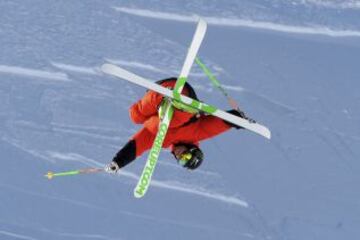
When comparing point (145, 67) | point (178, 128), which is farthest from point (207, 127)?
point (145, 67)

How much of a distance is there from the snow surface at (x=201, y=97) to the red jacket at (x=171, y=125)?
56.8 inches

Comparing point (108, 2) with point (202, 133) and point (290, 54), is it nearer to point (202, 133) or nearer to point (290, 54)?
point (290, 54)

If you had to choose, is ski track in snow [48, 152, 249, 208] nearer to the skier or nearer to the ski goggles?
the skier

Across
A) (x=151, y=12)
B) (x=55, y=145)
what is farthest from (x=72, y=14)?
(x=55, y=145)

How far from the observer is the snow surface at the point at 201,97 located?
6.20 metres

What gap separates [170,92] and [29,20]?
94.4 inches

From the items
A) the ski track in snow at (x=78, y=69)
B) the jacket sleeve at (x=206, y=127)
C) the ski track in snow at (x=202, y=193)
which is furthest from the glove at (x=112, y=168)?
the ski track in snow at (x=78, y=69)

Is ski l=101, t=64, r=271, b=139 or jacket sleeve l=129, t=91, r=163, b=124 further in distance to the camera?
jacket sleeve l=129, t=91, r=163, b=124

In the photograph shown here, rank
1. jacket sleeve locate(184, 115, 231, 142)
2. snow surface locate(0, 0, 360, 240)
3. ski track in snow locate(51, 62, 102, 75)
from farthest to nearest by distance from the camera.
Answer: ski track in snow locate(51, 62, 102, 75)
snow surface locate(0, 0, 360, 240)
jacket sleeve locate(184, 115, 231, 142)

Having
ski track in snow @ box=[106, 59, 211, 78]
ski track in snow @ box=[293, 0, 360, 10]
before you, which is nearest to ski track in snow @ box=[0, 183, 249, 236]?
ski track in snow @ box=[106, 59, 211, 78]

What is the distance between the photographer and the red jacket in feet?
15.4

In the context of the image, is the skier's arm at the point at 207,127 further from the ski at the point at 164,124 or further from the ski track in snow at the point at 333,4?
the ski track in snow at the point at 333,4

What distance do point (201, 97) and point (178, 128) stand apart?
5.11 ft

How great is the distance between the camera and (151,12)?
6516mm
